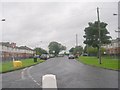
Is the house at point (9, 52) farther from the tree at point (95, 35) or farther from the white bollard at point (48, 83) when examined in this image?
the white bollard at point (48, 83)

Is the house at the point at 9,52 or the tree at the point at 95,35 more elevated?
the tree at the point at 95,35

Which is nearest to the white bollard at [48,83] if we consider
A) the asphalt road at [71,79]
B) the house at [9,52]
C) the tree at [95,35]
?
the asphalt road at [71,79]

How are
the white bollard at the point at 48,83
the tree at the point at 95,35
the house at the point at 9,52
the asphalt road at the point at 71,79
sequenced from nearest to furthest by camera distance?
the white bollard at the point at 48,83 < the asphalt road at the point at 71,79 < the house at the point at 9,52 < the tree at the point at 95,35

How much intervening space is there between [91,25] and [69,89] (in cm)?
8093

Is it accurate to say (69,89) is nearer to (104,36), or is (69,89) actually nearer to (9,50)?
(104,36)

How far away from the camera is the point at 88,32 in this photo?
91.2 metres

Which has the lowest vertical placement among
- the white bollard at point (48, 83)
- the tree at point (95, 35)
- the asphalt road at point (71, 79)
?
the asphalt road at point (71, 79)

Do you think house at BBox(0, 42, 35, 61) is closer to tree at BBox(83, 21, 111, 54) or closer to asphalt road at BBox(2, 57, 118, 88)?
tree at BBox(83, 21, 111, 54)

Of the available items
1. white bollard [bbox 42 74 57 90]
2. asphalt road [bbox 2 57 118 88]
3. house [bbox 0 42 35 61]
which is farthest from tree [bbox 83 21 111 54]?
white bollard [bbox 42 74 57 90]

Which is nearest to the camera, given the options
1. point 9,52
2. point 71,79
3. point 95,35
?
point 71,79

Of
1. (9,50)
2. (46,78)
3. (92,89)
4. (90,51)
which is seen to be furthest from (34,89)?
(90,51)

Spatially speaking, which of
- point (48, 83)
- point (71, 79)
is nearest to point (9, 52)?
point (71, 79)

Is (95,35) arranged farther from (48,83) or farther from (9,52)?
(48,83)

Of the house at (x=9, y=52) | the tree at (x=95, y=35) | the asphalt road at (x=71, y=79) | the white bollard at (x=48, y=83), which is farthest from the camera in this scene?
the tree at (x=95, y=35)
